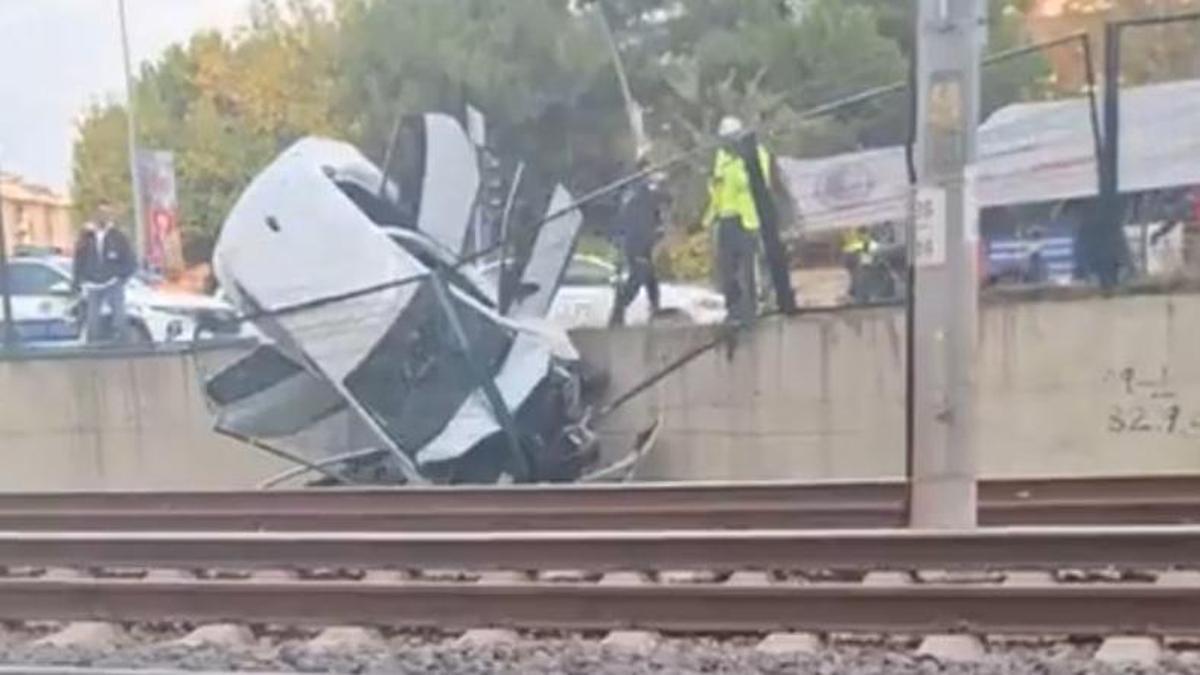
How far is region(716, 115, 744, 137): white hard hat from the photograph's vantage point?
13.4 m

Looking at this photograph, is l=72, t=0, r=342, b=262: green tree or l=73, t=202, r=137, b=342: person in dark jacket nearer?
l=73, t=202, r=137, b=342: person in dark jacket

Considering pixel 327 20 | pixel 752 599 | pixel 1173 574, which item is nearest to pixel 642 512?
pixel 752 599

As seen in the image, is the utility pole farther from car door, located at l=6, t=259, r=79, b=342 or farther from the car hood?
car door, located at l=6, t=259, r=79, b=342

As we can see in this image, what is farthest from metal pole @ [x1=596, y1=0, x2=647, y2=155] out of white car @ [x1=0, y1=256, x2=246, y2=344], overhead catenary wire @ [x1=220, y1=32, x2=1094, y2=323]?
white car @ [x1=0, y1=256, x2=246, y2=344]

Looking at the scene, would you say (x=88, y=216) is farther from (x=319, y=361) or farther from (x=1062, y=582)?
(x=1062, y=582)

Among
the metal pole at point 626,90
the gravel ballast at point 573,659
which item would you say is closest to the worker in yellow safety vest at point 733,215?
the metal pole at point 626,90

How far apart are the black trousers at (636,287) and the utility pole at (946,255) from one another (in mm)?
5139

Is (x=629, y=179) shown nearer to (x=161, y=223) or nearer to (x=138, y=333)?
(x=138, y=333)

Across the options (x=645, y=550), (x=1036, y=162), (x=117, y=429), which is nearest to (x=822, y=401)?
(x=1036, y=162)

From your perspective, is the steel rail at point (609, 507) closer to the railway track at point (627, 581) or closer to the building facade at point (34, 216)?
the railway track at point (627, 581)

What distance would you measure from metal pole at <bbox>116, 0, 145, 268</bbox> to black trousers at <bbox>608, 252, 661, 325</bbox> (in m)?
5.76

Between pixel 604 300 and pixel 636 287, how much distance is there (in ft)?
0.96

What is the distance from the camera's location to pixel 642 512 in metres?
8.60

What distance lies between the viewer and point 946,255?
7469 millimetres
